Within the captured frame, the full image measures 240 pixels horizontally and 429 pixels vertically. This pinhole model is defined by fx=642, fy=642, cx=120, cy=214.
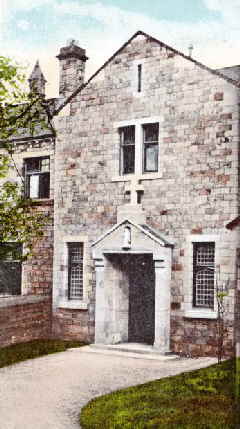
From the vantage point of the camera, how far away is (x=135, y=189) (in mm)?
15555

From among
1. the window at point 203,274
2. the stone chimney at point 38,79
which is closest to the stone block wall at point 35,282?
the stone chimney at point 38,79

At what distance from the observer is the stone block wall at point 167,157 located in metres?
14.4

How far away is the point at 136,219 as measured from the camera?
50.4ft

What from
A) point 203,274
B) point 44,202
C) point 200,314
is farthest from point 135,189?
point 200,314

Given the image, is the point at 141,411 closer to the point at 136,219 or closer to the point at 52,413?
the point at 52,413

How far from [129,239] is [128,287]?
60.1 inches

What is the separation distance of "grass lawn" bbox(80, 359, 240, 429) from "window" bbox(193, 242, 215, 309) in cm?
306

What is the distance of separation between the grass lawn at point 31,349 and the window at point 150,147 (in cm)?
469

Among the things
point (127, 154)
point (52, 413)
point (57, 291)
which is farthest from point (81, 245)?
point (52, 413)

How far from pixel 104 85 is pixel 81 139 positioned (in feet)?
4.96

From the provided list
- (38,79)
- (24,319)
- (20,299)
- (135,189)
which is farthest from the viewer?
(38,79)

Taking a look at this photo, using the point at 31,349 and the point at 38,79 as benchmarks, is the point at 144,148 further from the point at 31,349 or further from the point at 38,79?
the point at 31,349

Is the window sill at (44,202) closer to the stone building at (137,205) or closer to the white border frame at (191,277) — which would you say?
the stone building at (137,205)

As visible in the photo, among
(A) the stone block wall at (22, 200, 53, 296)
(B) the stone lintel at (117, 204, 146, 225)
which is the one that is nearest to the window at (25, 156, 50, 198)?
(A) the stone block wall at (22, 200, 53, 296)
